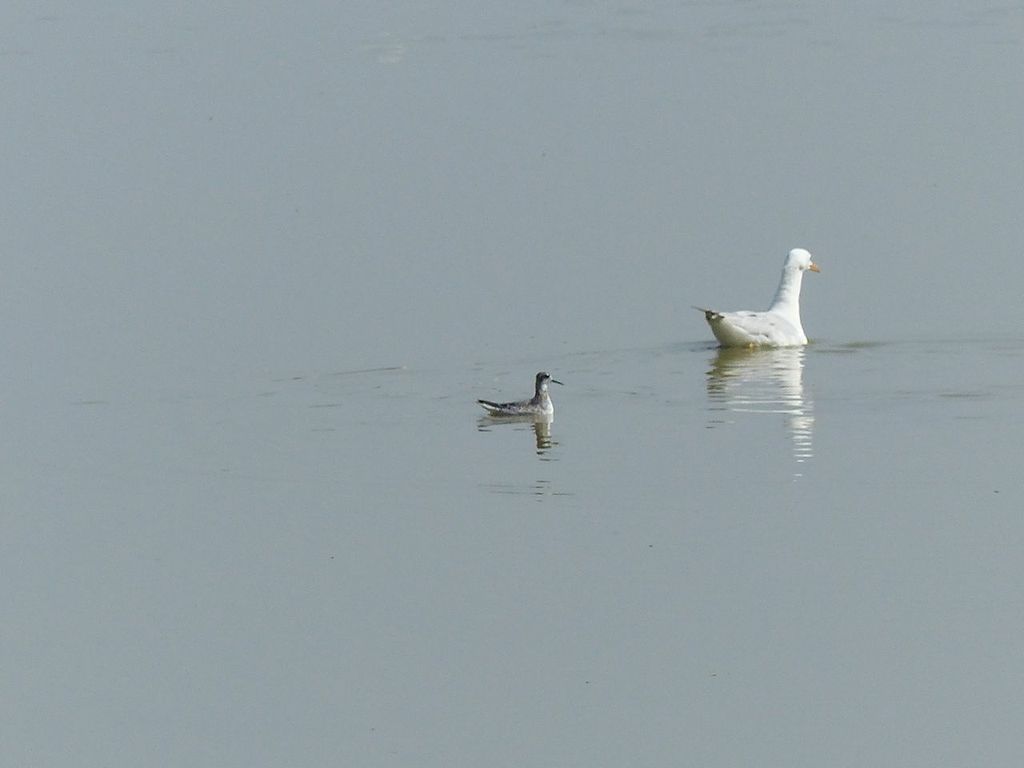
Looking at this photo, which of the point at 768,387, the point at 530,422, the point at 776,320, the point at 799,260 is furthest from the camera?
the point at 799,260

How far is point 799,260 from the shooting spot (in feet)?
62.7

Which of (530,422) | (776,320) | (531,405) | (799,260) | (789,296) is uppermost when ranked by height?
(799,260)

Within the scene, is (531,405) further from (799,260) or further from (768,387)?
(799,260)

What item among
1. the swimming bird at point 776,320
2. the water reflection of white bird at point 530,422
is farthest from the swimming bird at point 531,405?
the swimming bird at point 776,320

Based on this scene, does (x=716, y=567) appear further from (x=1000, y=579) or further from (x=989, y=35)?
(x=989, y=35)

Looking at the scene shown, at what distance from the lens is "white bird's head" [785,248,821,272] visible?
19.1 meters

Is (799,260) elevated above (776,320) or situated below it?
above

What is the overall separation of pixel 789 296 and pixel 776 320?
422 mm

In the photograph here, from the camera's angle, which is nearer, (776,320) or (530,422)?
(530,422)

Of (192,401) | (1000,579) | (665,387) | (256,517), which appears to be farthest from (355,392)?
(1000,579)

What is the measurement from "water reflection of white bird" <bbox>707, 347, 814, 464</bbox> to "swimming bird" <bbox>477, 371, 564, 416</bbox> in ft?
4.14

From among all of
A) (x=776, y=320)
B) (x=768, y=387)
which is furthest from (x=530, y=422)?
(x=776, y=320)

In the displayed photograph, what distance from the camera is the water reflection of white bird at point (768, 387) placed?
47.6ft

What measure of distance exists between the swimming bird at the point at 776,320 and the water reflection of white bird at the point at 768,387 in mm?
99
